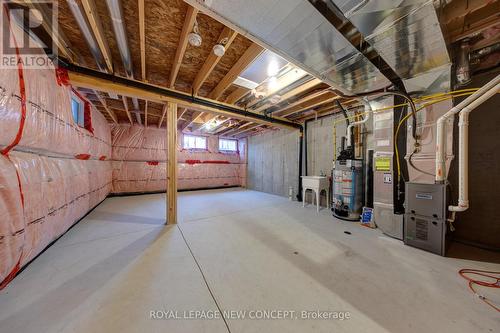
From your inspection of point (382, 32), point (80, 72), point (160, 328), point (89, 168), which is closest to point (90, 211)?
point (89, 168)

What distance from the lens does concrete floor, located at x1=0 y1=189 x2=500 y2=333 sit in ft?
3.65

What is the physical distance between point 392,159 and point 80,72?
491 cm

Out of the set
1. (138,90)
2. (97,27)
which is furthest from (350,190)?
(97,27)

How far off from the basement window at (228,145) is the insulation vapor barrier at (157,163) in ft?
0.70

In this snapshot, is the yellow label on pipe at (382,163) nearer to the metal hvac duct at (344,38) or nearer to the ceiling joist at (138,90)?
the metal hvac duct at (344,38)

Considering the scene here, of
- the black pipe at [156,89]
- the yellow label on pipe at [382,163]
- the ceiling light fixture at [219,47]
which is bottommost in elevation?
the yellow label on pipe at [382,163]

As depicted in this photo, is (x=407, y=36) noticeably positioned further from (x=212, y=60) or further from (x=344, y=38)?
(x=212, y=60)

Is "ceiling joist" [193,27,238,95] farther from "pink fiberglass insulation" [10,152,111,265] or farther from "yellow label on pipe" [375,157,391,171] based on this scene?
"yellow label on pipe" [375,157,391,171]

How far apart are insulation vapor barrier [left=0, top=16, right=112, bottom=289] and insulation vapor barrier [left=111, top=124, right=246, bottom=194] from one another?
3029 mm

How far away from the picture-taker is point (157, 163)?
623 cm

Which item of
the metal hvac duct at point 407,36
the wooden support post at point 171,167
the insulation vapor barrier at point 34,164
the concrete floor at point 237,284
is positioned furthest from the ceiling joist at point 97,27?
the concrete floor at point 237,284

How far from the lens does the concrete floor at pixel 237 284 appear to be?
3.65ft

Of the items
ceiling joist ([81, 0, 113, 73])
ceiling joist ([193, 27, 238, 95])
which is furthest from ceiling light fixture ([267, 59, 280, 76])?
ceiling joist ([81, 0, 113, 73])

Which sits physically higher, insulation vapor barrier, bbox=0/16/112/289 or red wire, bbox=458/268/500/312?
insulation vapor barrier, bbox=0/16/112/289
